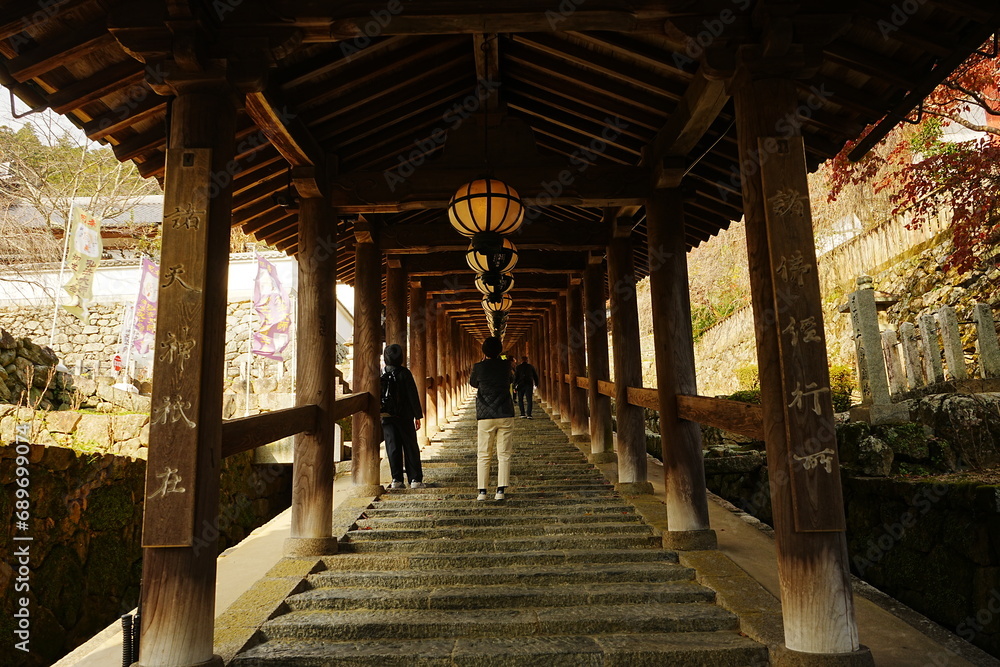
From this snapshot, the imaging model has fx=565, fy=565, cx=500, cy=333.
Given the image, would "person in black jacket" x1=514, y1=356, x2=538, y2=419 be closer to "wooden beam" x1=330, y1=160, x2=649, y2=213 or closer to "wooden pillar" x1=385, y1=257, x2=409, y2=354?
"wooden pillar" x1=385, y1=257, x2=409, y2=354

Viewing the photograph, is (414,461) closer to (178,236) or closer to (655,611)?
(655,611)

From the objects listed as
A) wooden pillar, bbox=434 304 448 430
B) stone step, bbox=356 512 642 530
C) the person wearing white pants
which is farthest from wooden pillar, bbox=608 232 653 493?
wooden pillar, bbox=434 304 448 430

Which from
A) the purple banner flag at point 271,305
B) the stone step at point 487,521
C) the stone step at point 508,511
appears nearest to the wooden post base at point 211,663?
the stone step at point 487,521

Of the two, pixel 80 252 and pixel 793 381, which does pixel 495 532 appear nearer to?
pixel 793 381

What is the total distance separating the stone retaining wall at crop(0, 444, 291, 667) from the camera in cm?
792

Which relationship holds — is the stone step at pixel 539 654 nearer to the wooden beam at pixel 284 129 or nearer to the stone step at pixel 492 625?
the stone step at pixel 492 625

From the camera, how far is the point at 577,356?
13141mm

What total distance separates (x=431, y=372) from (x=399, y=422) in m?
6.87

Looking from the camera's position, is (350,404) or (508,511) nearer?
(508,511)

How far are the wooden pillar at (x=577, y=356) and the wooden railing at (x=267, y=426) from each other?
722 cm

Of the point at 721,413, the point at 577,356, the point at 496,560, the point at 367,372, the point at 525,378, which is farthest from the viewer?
the point at 525,378

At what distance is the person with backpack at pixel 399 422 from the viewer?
26.6 feet

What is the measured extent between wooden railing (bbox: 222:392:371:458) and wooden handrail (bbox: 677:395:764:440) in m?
3.55

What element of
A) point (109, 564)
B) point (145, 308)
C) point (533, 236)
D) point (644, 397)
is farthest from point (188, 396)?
point (145, 308)
